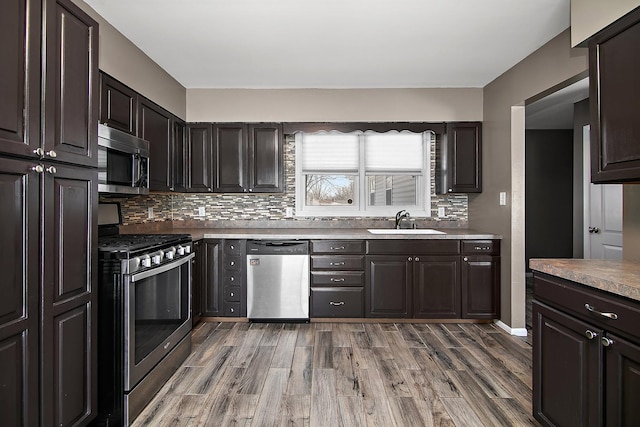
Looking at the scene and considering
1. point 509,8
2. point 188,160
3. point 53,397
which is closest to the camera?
point 53,397

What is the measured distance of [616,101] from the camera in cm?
173

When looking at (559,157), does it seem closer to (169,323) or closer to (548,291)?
→ (548,291)

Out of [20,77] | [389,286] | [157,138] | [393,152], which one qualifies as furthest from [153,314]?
[393,152]

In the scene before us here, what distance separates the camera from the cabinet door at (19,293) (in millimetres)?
1339

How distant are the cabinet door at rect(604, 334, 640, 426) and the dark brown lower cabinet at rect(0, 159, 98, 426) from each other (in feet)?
7.38

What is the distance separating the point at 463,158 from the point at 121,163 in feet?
10.6

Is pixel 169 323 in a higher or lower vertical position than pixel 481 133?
lower

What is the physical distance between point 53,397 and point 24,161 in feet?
3.26

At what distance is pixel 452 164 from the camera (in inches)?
157

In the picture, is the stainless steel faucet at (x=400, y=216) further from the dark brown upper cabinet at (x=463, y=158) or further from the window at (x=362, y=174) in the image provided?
the dark brown upper cabinet at (x=463, y=158)

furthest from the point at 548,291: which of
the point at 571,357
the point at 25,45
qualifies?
the point at 25,45

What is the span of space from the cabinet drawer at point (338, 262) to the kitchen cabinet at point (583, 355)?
6.20 ft

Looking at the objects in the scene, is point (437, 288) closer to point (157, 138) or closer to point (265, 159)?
point (265, 159)

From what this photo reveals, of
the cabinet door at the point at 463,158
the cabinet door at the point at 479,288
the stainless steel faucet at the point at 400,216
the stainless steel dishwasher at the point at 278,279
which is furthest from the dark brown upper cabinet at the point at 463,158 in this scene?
the stainless steel dishwasher at the point at 278,279
